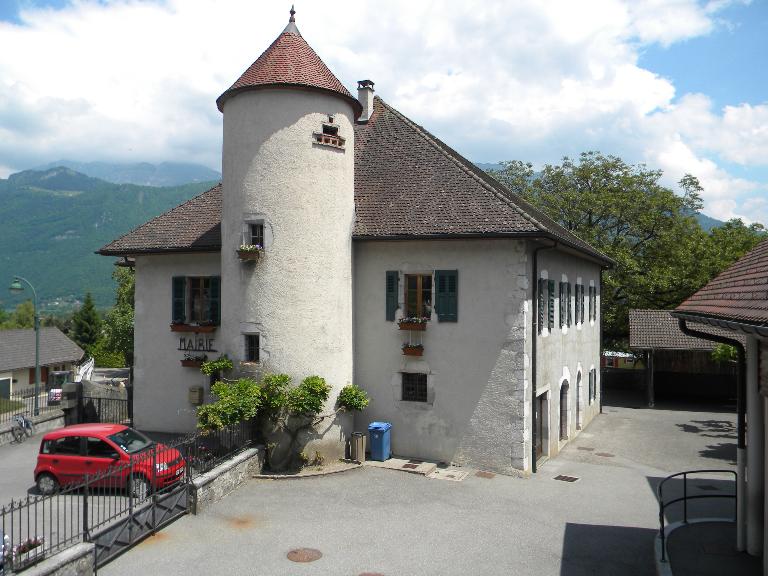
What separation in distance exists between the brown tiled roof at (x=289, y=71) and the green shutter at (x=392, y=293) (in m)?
4.86

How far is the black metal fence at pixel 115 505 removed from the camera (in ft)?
32.1

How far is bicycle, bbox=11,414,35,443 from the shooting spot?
19.7 m

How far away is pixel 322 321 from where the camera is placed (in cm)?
1664

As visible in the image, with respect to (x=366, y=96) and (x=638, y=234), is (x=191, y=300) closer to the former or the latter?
(x=366, y=96)

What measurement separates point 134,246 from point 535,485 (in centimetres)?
1379

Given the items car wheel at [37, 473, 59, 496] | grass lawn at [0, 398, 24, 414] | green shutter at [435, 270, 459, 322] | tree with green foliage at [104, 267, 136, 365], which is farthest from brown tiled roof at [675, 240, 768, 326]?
tree with green foliage at [104, 267, 136, 365]

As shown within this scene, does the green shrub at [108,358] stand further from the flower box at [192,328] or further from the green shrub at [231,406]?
the green shrub at [231,406]

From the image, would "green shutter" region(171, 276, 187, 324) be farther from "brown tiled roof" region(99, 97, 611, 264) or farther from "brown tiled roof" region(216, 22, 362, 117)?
"brown tiled roof" region(216, 22, 362, 117)

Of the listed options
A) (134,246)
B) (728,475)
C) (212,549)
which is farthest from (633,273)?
(212,549)

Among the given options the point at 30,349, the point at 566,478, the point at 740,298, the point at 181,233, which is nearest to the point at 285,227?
the point at 181,233

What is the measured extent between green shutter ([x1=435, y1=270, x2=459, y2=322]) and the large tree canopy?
70.1 feet

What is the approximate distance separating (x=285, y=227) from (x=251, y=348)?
3.26 m

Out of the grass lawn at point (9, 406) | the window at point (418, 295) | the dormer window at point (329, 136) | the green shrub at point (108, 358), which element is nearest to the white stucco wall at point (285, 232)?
the dormer window at point (329, 136)

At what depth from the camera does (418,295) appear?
17.2 meters
